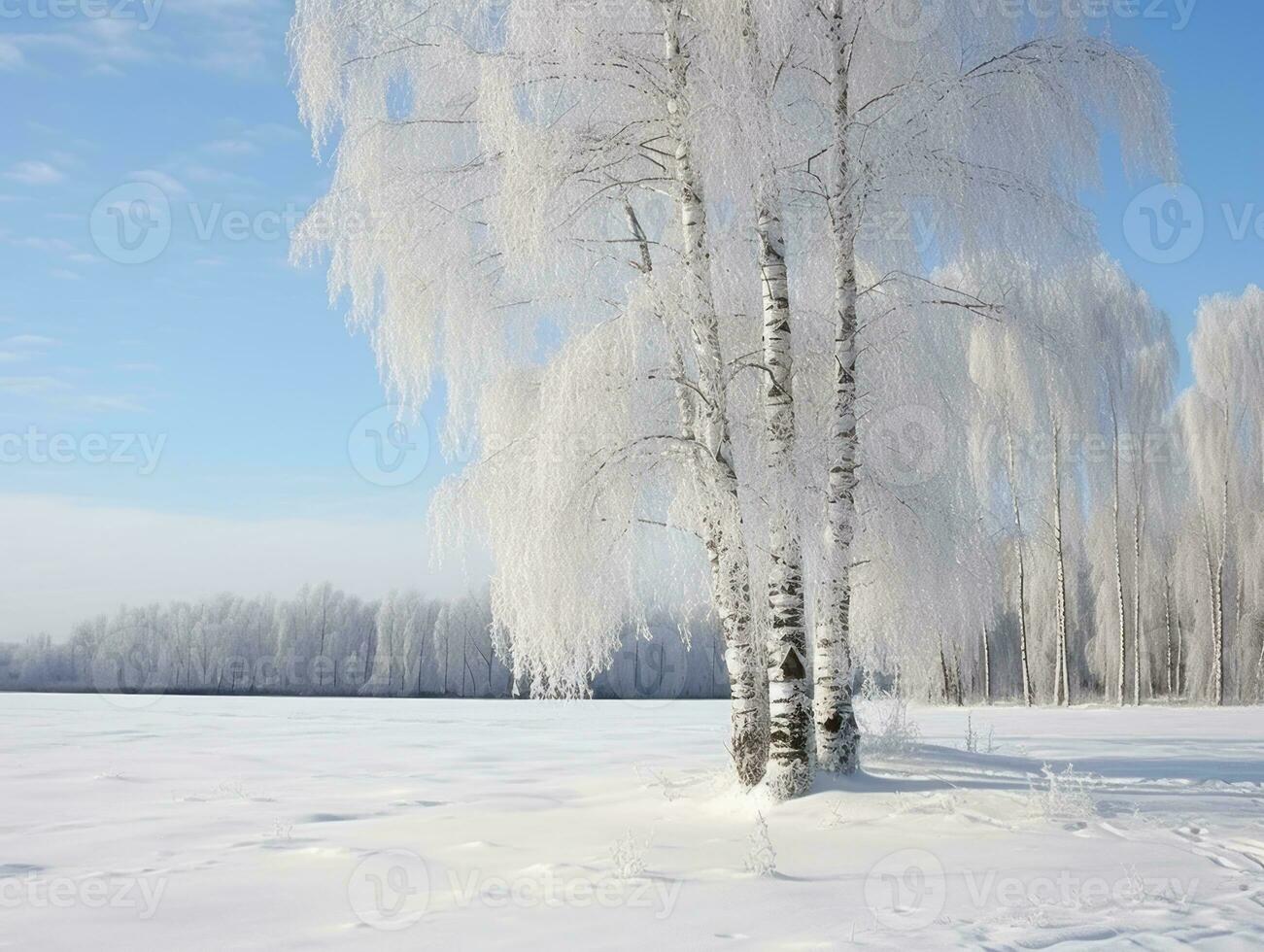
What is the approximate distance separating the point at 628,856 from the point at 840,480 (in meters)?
3.28

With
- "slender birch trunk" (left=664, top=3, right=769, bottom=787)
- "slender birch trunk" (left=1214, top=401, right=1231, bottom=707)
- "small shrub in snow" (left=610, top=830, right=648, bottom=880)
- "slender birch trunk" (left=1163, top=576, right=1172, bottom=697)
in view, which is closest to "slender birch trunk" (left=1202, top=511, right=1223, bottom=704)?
"slender birch trunk" (left=1214, top=401, right=1231, bottom=707)

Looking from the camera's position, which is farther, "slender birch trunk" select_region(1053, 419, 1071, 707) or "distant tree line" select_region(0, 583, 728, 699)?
"distant tree line" select_region(0, 583, 728, 699)

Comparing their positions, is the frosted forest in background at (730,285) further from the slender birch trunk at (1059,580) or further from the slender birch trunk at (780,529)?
the slender birch trunk at (1059,580)

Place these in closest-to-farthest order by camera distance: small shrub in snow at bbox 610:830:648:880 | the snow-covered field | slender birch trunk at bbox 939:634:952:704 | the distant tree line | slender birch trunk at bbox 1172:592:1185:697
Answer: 1. the snow-covered field
2. small shrub in snow at bbox 610:830:648:880
3. slender birch trunk at bbox 939:634:952:704
4. slender birch trunk at bbox 1172:592:1185:697
5. the distant tree line

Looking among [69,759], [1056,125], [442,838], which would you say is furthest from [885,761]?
[69,759]

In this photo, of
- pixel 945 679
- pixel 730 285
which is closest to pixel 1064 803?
pixel 730 285

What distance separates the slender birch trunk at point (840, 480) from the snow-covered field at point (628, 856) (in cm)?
45

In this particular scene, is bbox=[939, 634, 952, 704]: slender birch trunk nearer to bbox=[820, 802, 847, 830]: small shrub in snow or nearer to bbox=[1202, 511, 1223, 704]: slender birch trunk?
bbox=[1202, 511, 1223, 704]: slender birch trunk

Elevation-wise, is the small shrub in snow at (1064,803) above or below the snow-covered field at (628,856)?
above

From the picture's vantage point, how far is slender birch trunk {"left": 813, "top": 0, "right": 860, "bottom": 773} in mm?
7379

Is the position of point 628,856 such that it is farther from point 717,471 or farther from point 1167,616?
point 1167,616

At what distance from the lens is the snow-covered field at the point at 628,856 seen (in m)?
4.21

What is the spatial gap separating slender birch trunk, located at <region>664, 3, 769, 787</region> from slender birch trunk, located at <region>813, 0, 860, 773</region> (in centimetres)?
56

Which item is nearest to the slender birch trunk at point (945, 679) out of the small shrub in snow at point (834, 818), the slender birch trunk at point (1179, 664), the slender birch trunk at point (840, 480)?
A: the slender birch trunk at point (1179, 664)
